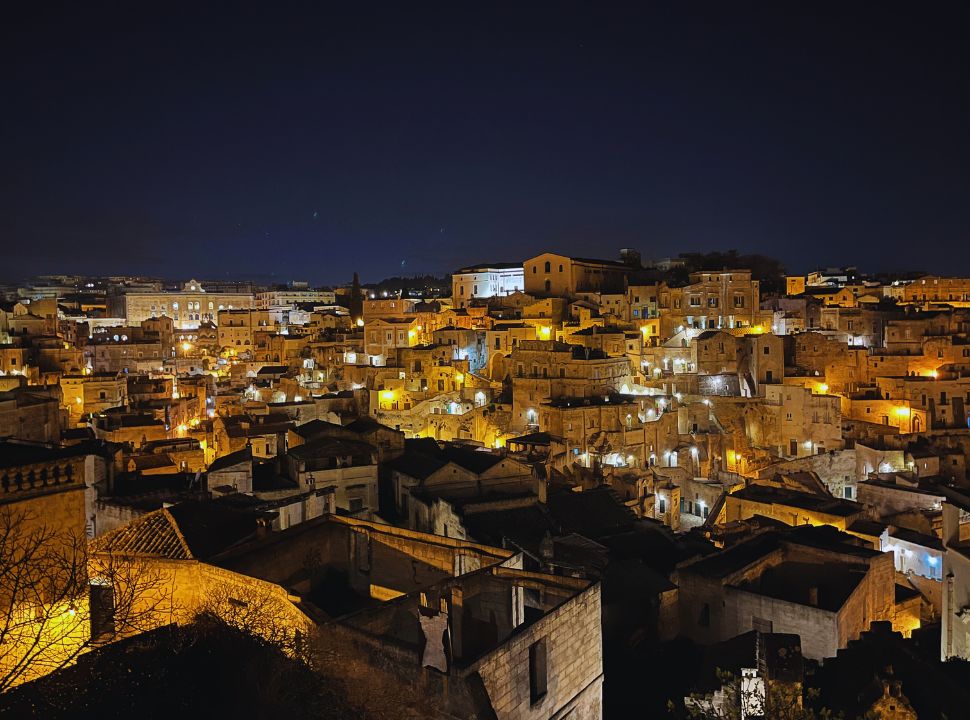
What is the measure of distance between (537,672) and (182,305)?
8225 cm

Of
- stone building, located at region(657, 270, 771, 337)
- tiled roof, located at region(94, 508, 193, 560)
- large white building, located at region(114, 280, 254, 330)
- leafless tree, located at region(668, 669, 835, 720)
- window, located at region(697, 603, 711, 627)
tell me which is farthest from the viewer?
large white building, located at region(114, 280, 254, 330)

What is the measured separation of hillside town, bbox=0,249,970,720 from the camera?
27.4 feet

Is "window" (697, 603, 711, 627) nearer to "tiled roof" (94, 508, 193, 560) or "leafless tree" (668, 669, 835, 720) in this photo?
"leafless tree" (668, 669, 835, 720)

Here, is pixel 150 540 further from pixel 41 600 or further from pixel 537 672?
pixel 537 672

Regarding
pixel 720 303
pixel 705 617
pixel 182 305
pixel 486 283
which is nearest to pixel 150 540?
pixel 705 617

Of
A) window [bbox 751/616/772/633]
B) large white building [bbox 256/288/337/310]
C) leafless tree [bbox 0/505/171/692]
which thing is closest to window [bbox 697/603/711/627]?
window [bbox 751/616/772/633]

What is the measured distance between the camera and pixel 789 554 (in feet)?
58.2

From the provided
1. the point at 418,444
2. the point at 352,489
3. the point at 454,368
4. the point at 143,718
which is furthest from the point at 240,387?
the point at 143,718

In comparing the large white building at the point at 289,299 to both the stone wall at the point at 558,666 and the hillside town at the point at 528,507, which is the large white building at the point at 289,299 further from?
the stone wall at the point at 558,666

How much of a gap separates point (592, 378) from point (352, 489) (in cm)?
1995

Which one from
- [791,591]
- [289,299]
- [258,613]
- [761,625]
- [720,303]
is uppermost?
[289,299]

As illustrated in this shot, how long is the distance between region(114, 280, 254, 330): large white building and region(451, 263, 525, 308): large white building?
29.5 meters

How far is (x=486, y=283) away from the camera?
62188 millimetres

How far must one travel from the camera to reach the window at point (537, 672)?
26.6ft
